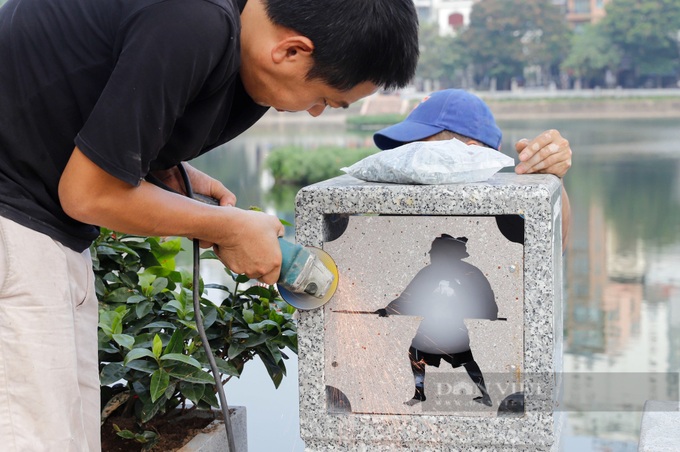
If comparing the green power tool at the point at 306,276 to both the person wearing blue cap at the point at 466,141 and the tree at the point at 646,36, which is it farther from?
the tree at the point at 646,36

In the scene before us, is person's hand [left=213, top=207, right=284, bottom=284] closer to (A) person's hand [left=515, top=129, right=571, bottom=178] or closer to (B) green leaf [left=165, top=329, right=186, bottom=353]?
(B) green leaf [left=165, top=329, right=186, bottom=353]

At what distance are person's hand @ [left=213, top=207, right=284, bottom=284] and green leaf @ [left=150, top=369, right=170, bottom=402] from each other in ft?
1.66

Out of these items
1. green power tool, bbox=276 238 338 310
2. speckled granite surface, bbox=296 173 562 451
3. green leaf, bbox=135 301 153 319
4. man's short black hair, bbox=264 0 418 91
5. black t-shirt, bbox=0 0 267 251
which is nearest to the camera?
black t-shirt, bbox=0 0 267 251

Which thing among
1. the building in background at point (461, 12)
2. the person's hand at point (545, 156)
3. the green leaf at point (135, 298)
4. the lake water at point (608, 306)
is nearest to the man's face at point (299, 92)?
the person's hand at point (545, 156)

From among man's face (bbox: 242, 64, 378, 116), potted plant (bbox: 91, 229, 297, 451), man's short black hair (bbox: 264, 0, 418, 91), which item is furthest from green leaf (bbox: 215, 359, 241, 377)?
man's short black hair (bbox: 264, 0, 418, 91)

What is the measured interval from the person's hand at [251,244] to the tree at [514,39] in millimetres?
41683

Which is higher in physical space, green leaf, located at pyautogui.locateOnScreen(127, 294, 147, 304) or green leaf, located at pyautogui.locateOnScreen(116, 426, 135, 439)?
green leaf, located at pyautogui.locateOnScreen(127, 294, 147, 304)

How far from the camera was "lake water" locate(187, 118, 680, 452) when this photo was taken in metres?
3.35

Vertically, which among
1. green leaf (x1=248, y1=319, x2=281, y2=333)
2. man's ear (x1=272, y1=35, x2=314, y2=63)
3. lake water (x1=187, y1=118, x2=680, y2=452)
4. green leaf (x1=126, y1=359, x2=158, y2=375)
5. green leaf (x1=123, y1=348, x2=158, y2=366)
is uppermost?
man's ear (x1=272, y1=35, x2=314, y2=63)

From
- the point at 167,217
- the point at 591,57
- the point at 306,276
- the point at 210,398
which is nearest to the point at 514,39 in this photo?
the point at 591,57

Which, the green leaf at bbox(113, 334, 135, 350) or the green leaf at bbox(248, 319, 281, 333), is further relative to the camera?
the green leaf at bbox(248, 319, 281, 333)

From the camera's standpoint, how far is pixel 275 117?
36.1m

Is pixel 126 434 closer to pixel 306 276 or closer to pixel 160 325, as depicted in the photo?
pixel 160 325

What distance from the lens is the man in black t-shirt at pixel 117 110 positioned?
136 cm
